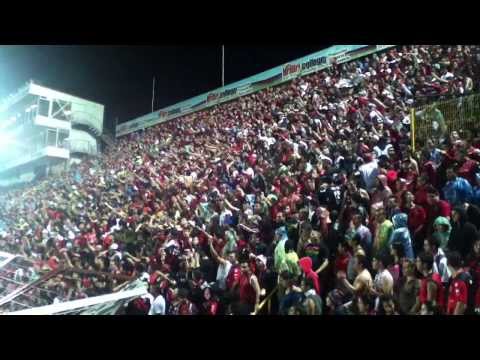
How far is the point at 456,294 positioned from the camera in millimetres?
3869

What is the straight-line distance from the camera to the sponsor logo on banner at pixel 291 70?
Answer: 495cm

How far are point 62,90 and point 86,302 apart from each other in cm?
223

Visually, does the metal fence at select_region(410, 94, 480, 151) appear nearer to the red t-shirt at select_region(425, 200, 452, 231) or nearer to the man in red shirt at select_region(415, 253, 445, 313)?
the red t-shirt at select_region(425, 200, 452, 231)

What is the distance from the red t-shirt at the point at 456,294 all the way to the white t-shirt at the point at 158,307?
2385 mm

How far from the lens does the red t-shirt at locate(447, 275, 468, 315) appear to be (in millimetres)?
3857

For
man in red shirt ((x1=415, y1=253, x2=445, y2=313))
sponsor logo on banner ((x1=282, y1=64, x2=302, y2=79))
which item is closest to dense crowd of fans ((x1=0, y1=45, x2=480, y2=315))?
man in red shirt ((x1=415, y1=253, x2=445, y2=313))

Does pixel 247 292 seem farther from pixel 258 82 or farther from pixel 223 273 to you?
pixel 258 82

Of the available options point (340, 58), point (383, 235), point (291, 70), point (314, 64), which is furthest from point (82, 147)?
point (383, 235)

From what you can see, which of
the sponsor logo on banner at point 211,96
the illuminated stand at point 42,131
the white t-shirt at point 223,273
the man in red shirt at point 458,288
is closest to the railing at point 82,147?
the illuminated stand at point 42,131

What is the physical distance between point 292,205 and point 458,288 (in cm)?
148

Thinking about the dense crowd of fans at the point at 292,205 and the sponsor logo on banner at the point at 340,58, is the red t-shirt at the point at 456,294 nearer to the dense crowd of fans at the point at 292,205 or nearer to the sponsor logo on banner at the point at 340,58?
the dense crowd of fans at the point at 292,205

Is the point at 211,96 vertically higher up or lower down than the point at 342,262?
higher up

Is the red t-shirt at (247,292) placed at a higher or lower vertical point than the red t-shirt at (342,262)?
lower
